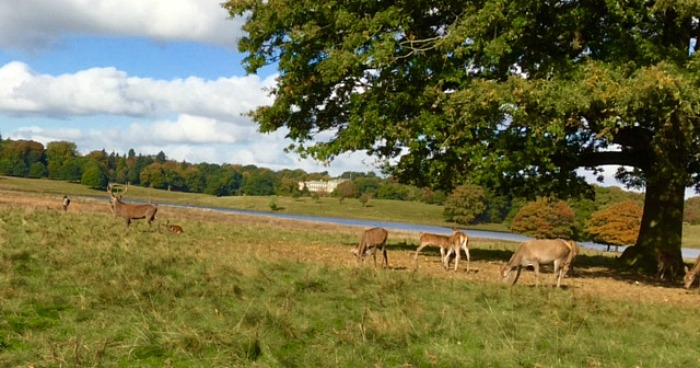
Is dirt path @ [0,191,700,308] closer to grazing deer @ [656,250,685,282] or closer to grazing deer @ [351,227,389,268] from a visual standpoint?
grazing deer @ [351,227,389,268]

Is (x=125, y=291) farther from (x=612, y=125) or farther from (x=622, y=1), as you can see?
(x=622, y=1)

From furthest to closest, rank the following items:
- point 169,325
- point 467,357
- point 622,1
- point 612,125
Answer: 1. point 622,1
2. point 612,125
3. point 169,325
4. point 467,357

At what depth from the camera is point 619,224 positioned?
6744 centimetres

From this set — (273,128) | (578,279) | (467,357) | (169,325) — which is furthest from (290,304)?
(273,128)

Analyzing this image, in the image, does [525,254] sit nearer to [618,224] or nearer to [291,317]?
[291,317]

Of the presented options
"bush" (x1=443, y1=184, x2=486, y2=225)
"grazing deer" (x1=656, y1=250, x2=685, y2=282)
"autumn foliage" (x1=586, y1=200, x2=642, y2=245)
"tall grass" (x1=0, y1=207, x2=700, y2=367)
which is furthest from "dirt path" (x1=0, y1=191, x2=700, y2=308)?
"bush" (x1=443, y1=184, x2=486, y2=225)

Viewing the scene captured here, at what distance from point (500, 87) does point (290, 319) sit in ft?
31.7

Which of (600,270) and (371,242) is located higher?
(371,242)

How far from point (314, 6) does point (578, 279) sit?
1162 centimetres

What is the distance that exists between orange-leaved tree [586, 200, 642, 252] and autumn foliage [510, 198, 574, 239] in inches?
119

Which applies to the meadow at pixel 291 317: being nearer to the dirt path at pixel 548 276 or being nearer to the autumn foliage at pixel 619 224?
the dirt path at pixel 548 276

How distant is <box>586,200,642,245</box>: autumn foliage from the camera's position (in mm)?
66438

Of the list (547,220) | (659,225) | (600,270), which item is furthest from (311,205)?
(659,225)

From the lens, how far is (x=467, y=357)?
7828mm
